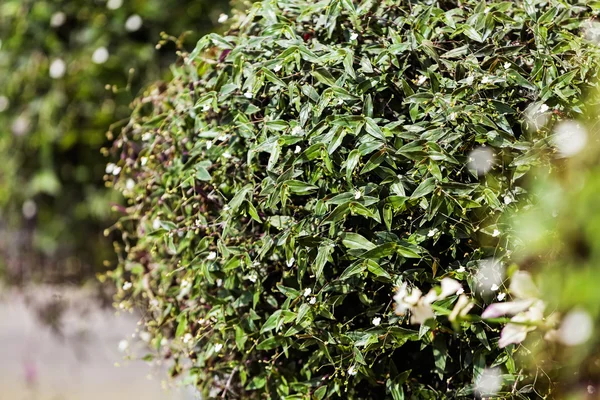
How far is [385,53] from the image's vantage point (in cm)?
182

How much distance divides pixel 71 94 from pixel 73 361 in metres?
1.99

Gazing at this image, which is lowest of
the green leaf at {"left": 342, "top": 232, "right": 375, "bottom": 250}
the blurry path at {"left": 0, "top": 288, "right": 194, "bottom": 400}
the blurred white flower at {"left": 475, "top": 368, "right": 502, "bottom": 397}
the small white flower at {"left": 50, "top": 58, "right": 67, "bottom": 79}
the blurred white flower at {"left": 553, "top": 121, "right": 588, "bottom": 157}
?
the blurry path at {"left": 0, "top": 288, "right": 194, "bottom": 400}

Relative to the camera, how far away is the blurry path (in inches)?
162

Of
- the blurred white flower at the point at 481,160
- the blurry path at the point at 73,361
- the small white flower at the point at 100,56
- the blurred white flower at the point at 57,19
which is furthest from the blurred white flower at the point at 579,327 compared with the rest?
the blurred white flower at the point at 57,19

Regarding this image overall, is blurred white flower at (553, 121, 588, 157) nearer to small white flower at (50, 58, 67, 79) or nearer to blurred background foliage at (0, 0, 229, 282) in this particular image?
blurred background foliage at (0, 0, 229, 282)

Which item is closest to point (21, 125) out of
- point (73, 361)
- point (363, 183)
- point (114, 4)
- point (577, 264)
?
point (114, 4)

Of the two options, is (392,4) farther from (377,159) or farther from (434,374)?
(434,374)

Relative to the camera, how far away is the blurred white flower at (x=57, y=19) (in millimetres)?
3672

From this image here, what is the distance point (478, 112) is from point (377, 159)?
0.27 m

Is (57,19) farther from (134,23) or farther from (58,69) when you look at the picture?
(134,23)

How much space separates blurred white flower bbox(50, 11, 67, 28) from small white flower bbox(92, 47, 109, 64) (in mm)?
308

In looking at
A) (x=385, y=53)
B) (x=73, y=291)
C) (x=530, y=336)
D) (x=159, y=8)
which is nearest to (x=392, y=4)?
(x=385, y=53)

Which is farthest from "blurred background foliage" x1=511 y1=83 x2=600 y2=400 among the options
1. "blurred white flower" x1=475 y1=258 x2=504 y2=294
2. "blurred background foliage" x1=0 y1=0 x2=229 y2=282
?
"blurred background foliage" x1=0 y1=0 x2=229 y2=282

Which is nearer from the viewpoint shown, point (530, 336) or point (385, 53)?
point (530, 336)
